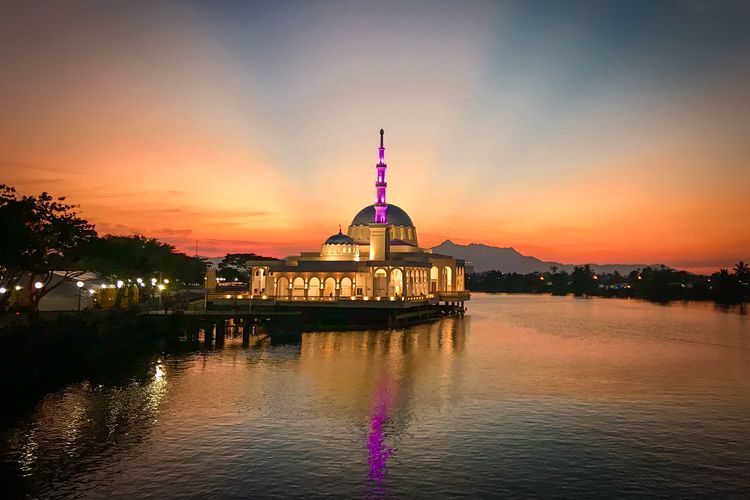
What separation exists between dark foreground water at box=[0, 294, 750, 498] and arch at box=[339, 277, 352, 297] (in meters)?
A: 41.1

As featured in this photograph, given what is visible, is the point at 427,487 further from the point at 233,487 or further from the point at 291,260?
the point at 291,260

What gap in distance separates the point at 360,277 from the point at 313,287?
8.26 metres

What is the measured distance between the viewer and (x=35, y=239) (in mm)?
48562

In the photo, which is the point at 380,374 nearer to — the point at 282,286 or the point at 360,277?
the point at 360,277

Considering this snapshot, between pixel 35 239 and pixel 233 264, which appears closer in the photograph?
pixel 35 239

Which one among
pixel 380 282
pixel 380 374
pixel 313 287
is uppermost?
pixel 380 282

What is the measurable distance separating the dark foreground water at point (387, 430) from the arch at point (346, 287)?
41.1m

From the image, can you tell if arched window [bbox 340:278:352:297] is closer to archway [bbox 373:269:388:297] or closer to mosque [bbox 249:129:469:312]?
mosque [bbox 249:129:469:312]

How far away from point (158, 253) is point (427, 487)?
78410mm

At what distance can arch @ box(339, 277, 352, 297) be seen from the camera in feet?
328

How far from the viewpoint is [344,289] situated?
100250 mm

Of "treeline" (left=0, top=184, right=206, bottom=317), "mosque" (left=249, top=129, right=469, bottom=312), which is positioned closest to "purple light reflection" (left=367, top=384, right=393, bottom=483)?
"treeline" (left=0, top=184, right=206, bottom=317)

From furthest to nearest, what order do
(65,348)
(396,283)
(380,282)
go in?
(396,283) → (380,282) → (65,348)

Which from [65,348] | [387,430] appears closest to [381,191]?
[65,348]
